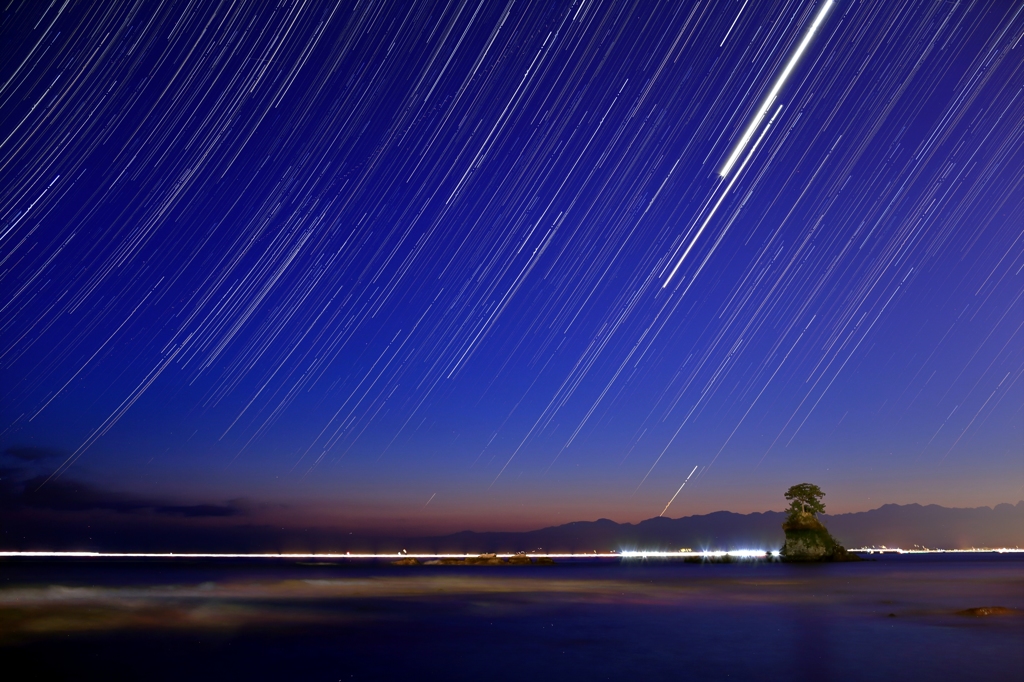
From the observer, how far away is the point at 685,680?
23484 mm

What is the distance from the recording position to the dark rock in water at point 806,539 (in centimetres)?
11794

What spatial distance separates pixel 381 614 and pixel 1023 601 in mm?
41302

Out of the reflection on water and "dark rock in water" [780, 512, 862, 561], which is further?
"dark rock in water" [780, 512, 862, 561]

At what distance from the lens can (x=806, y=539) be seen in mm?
118812

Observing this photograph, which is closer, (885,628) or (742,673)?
(742,673)

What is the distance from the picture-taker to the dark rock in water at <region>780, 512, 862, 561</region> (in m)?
118

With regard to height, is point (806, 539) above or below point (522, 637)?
above

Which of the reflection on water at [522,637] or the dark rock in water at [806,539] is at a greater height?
the dark rock in water at [806,539]

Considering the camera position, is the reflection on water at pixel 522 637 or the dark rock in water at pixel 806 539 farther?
the dark rock in water at pixel 806 539

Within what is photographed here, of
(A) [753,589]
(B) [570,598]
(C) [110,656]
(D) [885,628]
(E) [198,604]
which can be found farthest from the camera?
(A) [753,589]

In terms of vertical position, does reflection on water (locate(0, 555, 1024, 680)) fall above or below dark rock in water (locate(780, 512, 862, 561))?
below

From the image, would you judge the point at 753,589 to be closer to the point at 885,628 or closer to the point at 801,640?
the point at 885,628

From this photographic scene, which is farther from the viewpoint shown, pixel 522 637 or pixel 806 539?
pixel 806 539

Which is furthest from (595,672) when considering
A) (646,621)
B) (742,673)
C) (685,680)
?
(646,621)
